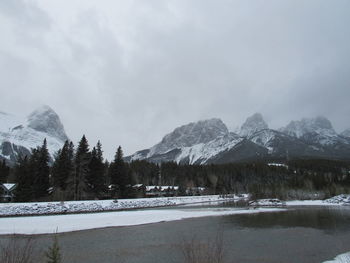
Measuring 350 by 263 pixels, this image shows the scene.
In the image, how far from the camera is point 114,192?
3204 inches

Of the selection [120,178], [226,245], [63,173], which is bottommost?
[226,245]

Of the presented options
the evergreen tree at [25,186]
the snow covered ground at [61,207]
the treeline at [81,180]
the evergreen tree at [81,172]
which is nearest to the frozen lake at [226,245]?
the snow covered ground at [61,207]

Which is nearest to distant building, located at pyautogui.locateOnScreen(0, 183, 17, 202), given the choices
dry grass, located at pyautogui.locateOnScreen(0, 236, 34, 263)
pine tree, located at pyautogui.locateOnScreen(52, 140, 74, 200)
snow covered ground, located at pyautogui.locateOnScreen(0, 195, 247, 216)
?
pine tree, located at pyautogui.locateOnScreen(52, 140, 74, 200)

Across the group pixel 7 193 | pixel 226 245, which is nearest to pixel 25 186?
pixel 7 193

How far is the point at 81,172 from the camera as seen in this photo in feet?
236

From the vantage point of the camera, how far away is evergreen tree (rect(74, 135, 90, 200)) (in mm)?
70312

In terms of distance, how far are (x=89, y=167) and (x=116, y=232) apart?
166 ft

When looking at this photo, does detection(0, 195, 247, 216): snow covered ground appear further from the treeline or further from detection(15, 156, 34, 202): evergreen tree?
detection(15, 156, 34, 202): evergreen tree

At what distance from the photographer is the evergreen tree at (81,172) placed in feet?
231

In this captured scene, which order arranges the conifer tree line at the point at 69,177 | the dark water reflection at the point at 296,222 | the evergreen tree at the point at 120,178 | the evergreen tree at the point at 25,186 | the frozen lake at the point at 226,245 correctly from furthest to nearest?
the evergreen tree at the point at 120,178 < the conifer tree line at the point at 69,177 < the evergreen tree at the point at 25,186 < the dark water reflection at the point at 296,222 < the frozen lake at the point at 226,245

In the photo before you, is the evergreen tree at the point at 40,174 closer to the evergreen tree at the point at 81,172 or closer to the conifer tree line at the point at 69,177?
the conifer tree line at the point at 69,177

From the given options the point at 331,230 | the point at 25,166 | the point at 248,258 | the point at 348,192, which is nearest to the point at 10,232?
the point at 248,258

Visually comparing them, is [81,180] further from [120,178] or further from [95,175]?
[120,178]

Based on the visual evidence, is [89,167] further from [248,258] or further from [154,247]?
[248,258]
